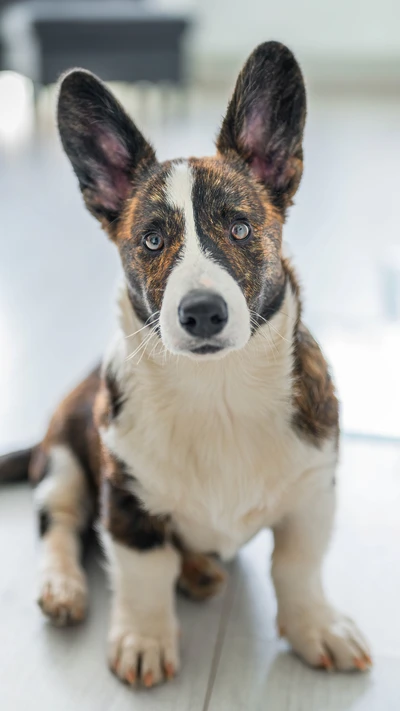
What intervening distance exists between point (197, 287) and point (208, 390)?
307 mm

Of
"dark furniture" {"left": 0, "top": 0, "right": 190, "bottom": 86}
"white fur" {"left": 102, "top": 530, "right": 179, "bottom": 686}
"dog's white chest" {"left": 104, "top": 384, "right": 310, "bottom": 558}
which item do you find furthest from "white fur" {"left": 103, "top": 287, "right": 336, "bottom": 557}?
"dark furniture" {"left": 0, "top": 0, "right": 190, "bottom": 86}

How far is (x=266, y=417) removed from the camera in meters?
1.56

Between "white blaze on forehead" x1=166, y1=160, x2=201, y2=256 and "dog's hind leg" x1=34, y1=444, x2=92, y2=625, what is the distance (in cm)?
76

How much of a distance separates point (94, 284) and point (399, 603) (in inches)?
87.4

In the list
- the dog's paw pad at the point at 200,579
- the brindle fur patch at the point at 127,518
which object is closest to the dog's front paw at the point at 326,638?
the dog's paw pad at the point at 200,579

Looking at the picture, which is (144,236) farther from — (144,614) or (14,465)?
(14,465)

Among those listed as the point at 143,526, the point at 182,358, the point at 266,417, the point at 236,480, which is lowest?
the point at 143,526

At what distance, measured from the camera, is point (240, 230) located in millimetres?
1422

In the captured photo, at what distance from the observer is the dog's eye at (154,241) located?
1.43m

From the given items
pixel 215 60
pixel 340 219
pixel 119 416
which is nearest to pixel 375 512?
pixel 119 416

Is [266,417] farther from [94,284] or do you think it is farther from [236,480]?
[94,284]

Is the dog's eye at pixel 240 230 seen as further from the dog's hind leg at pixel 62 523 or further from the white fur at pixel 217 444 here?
the dog's hind leg at pixel 62 523

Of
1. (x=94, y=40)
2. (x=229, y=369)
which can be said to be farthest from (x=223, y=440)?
(x=94, y=40)

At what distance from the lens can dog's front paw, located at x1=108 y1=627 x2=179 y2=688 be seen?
1586 mm
